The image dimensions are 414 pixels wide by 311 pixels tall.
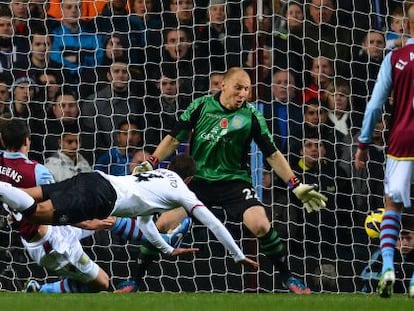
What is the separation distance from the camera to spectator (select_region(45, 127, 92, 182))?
503 inches

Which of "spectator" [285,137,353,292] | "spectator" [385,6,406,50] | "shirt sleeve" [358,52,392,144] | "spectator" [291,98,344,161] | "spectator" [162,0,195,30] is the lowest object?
"spectator" [285,137,353,292]

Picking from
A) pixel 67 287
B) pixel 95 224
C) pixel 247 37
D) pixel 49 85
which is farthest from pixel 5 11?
pixel 95 224

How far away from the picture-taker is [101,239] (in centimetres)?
1289

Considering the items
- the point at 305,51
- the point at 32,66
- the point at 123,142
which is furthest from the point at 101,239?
the point at 305,51

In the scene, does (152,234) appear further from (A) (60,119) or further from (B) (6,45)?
(B) (6,45)

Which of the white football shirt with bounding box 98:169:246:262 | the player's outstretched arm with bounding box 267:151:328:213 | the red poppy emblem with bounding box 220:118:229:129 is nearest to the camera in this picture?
the white football shirt with bounding box 98:169:246:262

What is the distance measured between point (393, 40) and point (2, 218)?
4142mm

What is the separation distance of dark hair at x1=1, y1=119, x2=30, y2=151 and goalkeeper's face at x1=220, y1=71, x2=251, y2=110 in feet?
6.76

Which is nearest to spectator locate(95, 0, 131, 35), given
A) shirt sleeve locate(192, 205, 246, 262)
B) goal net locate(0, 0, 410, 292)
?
goal net locate(0, 0, 410, 292)

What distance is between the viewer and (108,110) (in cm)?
1305

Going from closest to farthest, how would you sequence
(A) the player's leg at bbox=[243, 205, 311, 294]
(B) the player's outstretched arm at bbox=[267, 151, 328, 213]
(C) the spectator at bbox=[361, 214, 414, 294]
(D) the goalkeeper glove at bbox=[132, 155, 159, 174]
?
(B) the player's outstretched arm at bbox=[267, 151, 328, 213] < (D) the goalkeeper glove at bbox=[132, 155, 159, 174] < (A) the player's leg at bbox=[243, 205, 311, 294] < (C) the spectator at bbox=[361, 214, 414, 294]

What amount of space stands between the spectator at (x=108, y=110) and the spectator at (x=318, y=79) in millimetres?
1622

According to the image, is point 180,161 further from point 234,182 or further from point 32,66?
point 32,66

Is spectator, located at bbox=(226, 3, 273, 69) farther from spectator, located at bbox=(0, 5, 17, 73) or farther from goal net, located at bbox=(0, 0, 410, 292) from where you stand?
spectator, located at bbox=(0, 5, 17, 73)
